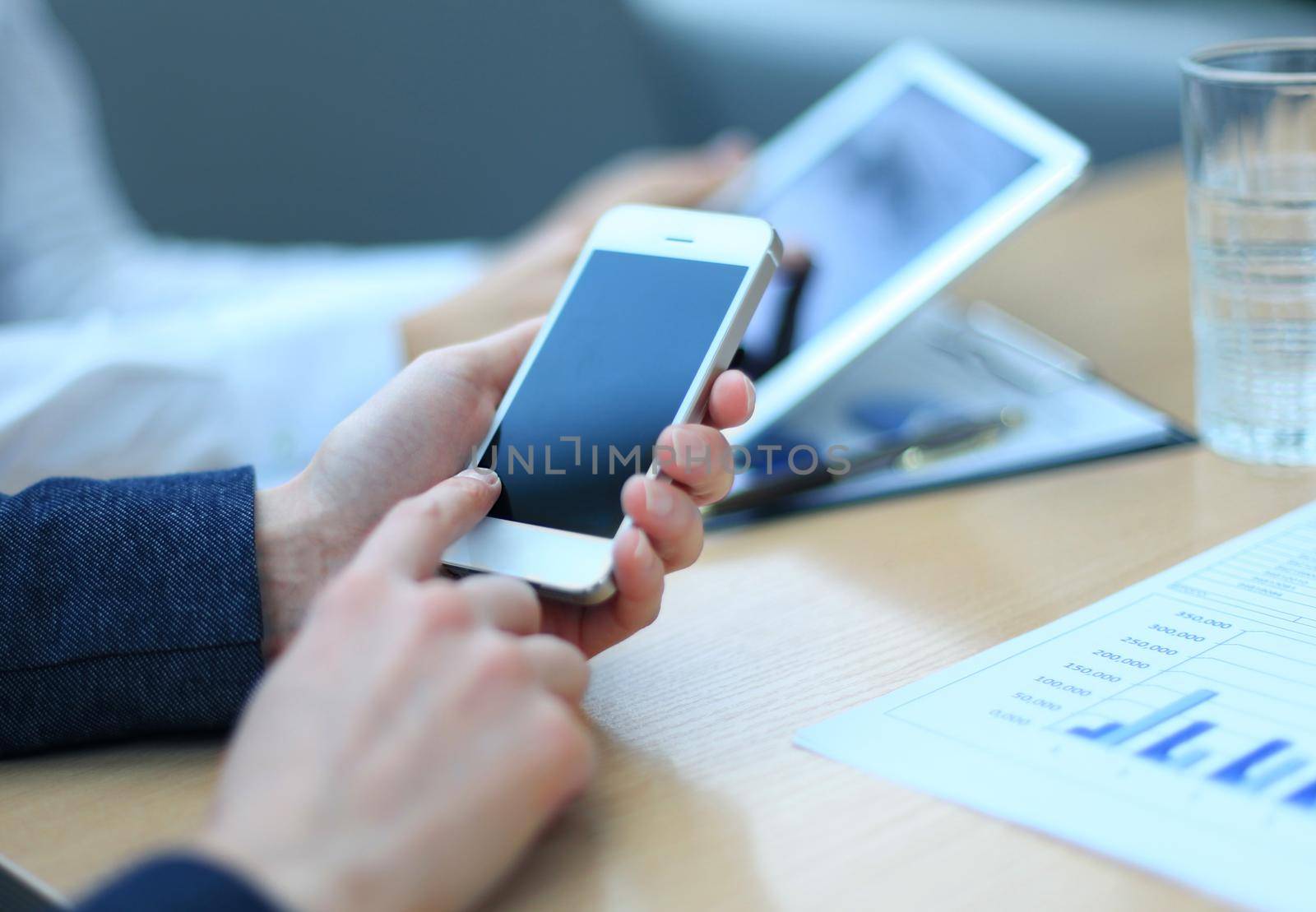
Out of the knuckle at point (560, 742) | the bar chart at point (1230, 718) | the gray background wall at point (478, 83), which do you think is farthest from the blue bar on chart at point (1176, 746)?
the gray background wall at point (478, 83)

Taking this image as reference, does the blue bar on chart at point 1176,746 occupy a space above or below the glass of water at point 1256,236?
below

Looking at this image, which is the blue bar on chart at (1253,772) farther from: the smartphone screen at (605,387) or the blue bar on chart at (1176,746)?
the smartphone screen at (605,387)

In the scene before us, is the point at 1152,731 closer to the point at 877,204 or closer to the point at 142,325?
the point at 877,204

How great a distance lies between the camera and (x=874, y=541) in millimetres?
529

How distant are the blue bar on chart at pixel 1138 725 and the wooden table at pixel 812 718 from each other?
46mm

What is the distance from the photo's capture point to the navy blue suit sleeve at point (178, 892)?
0.27 meters

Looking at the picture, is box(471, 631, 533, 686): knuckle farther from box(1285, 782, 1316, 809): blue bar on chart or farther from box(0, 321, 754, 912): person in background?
box(1285, 782, 1316, 809): blue bar on chart

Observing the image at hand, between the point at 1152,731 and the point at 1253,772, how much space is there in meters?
0.03

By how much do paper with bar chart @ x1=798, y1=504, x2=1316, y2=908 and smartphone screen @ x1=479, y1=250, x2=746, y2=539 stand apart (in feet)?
0.41

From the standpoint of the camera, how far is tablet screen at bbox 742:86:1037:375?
2.06 ft

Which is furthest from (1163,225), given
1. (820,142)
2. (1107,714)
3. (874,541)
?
(1107,714)

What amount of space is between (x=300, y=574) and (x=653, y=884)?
7.7 inches

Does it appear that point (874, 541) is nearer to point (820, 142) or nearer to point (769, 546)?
point (769, 546)

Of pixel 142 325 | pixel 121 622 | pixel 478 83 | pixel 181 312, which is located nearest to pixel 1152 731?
pixel 121 622
